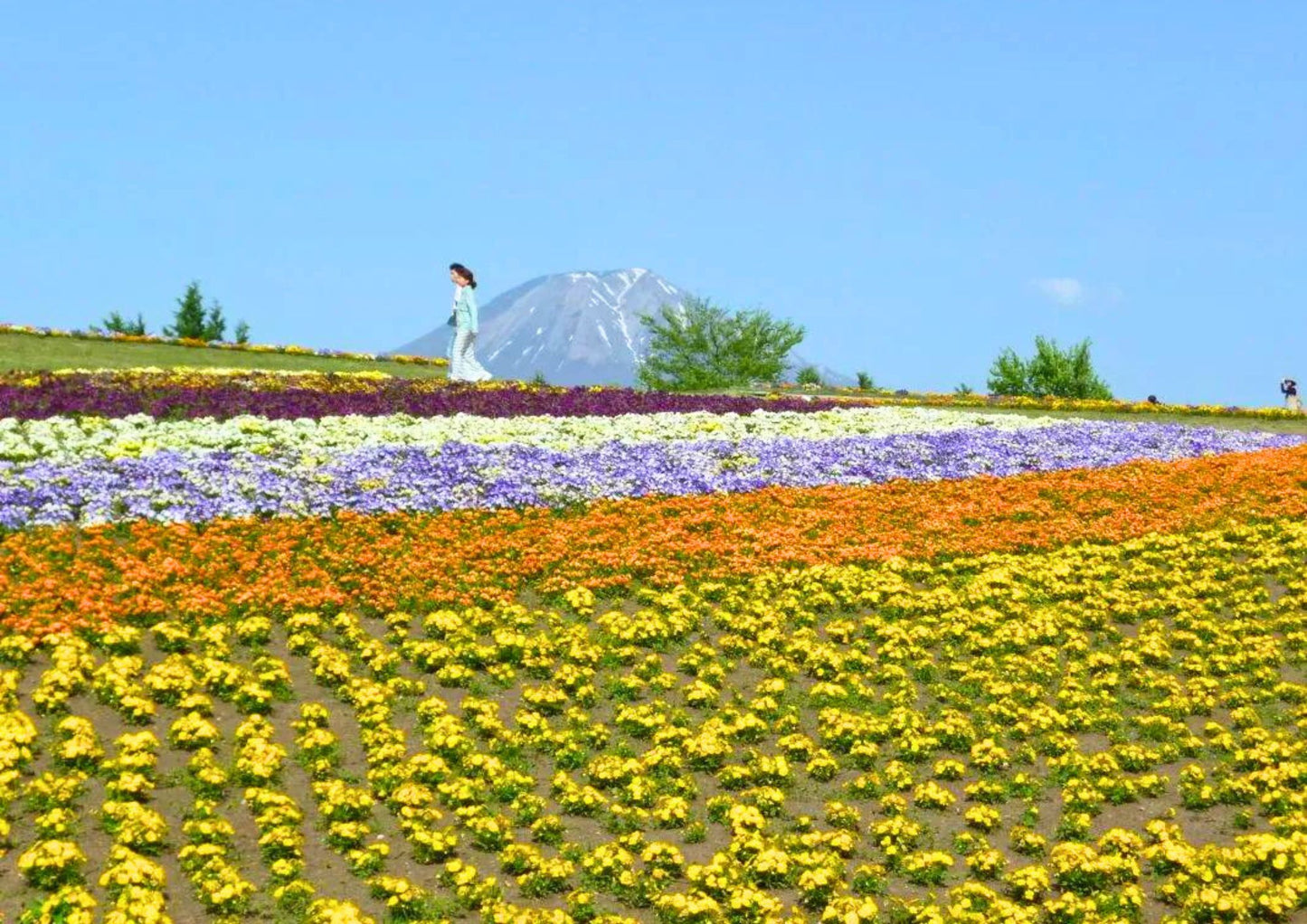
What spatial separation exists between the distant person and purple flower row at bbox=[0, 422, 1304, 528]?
20.4 m

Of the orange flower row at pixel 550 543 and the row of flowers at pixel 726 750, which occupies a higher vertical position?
the orange flower row at pixel 550 543

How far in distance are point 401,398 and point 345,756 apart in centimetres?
1952

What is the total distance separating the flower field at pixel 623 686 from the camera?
10.7 m

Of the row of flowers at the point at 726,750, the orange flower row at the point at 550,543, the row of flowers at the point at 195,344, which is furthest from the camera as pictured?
the row of flowers at the point at 195,344

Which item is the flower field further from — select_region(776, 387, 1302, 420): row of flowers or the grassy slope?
select_region(776, 387, 1302, 420): row of flowers

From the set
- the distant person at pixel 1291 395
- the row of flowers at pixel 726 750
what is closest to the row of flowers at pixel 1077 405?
the distant person at pixel 1291 395

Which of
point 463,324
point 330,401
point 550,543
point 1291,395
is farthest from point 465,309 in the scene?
point 1291,395

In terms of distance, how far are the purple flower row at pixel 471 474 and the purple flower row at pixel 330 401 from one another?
559 cm

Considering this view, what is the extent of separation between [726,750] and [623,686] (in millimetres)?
1881

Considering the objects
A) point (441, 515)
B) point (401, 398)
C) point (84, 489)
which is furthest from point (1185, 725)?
point (401, 398)

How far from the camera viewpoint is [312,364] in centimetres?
4169

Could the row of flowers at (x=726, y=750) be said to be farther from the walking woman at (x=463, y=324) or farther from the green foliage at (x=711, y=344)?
the green foliage at (x=711, y=344)

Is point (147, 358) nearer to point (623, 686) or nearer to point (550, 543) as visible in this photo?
point (550, 543)

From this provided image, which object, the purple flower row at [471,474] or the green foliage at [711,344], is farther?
the green foliage at [711,344]
